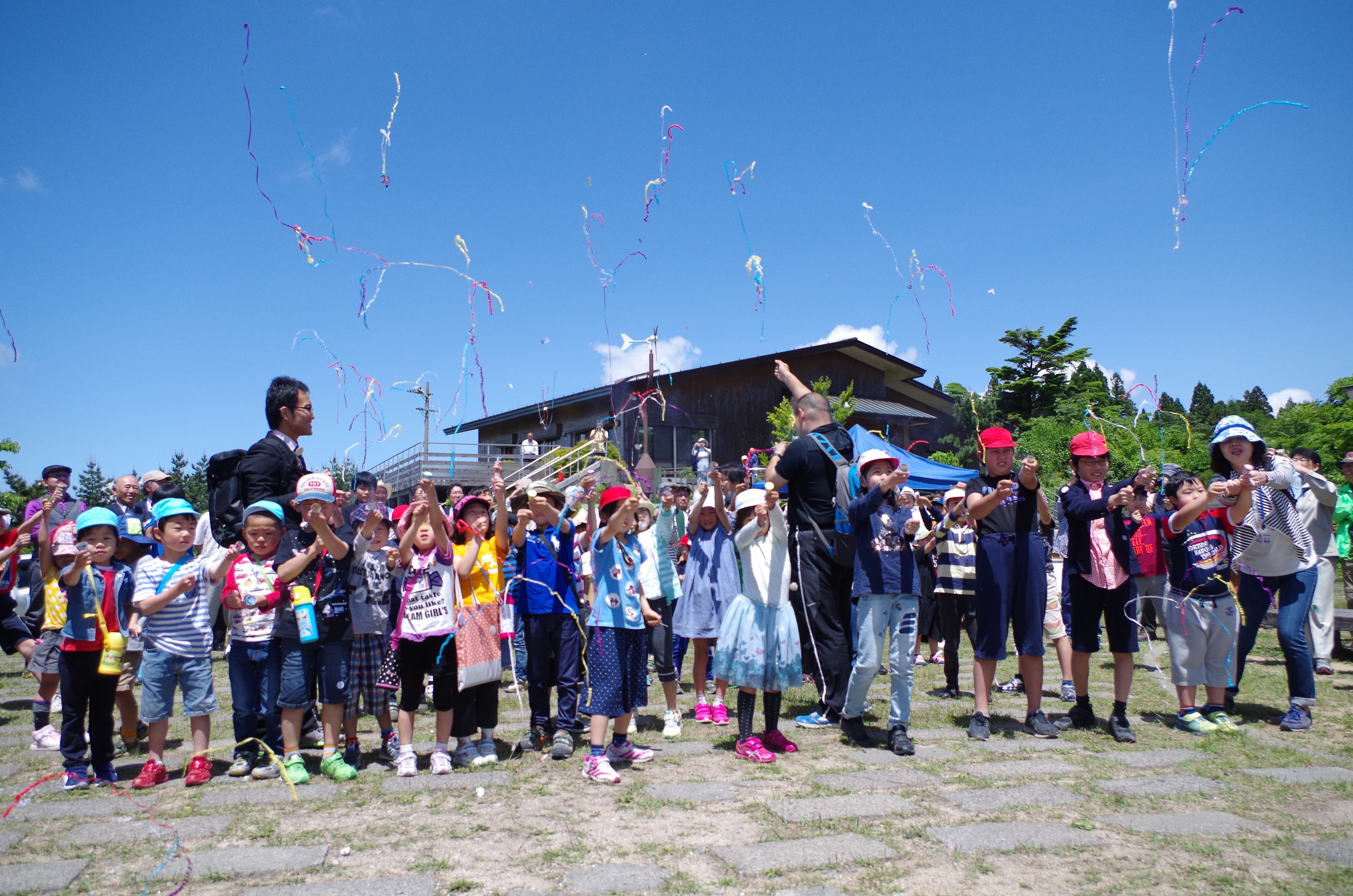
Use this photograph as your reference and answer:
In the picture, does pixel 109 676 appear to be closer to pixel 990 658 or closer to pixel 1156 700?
pixel 990 658

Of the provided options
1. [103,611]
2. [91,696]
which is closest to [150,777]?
[91,696]

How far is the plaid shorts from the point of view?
4.82m

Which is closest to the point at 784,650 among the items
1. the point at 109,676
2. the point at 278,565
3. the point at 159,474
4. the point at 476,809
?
the point at 476,809

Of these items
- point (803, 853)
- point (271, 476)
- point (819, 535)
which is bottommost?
point (803, 853)

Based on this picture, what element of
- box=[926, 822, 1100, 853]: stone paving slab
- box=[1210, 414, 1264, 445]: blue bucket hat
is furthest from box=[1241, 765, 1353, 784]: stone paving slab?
box=[1210, 414, 1264, 445]: blue bucket hat

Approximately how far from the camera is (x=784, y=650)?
191 inches

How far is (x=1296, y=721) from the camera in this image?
540cm

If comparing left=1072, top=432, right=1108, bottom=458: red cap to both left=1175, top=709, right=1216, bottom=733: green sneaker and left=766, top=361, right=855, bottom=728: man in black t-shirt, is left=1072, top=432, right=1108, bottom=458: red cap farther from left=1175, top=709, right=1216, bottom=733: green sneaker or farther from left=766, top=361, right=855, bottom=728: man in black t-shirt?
left=1175, top=709, right=1216, bottom=733: green sneaker

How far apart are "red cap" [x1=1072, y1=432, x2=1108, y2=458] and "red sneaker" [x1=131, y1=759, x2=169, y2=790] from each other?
591 centimetres

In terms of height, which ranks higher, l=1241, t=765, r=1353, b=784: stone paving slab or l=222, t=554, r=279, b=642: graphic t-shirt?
l=222, t=554, r=279, b=642: graphic t-shirt

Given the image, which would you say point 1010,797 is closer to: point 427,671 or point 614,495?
point 614,495

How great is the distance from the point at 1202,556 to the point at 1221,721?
1.11 m

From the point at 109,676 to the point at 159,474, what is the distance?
437 centimetres

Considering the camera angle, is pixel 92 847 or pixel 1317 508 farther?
pixel 1317 508
